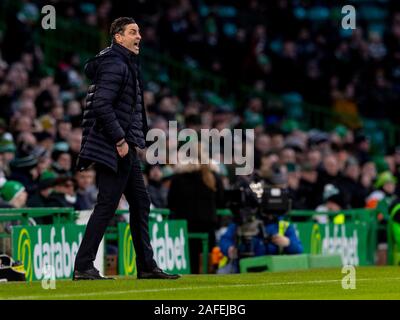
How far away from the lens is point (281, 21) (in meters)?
34.7

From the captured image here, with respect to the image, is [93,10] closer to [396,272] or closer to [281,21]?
[281,21]

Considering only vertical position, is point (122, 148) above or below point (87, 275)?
above

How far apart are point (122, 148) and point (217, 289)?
150 centimetres

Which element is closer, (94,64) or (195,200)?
(94,64)

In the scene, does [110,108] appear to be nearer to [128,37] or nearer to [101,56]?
[101,56]

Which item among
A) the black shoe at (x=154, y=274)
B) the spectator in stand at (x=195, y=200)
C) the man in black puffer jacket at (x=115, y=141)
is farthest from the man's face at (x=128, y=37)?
the spectator in stand at (x=195, y=200)

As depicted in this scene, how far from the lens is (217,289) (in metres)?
12.0

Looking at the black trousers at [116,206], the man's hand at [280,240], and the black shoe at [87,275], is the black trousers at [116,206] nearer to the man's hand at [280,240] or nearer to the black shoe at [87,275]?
the black shoe at [87,275]

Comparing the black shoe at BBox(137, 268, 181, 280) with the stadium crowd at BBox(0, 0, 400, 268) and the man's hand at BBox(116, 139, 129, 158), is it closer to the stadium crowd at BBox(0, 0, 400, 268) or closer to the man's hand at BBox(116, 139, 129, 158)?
the man's hand at BBox(116, 139, 129, 158)

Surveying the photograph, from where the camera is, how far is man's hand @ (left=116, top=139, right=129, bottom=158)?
1251 cm

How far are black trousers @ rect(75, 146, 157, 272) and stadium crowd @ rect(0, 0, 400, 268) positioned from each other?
13.6 ft

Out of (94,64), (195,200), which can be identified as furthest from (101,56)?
(195,200)

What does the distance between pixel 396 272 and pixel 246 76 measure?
16963mm

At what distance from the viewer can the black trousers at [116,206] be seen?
12.6 meters
